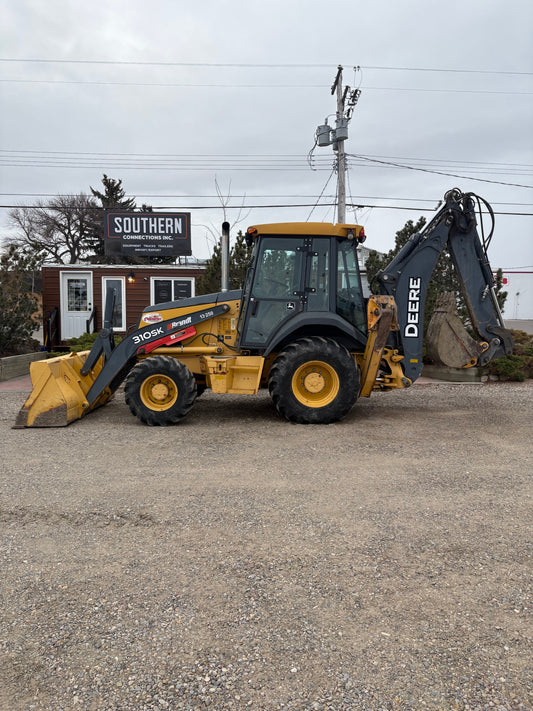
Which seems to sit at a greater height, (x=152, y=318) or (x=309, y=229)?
(x=309, y=229)

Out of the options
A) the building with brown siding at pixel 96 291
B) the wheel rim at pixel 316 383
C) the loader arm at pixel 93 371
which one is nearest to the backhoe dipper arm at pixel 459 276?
the wheel rim at pixel 316 383

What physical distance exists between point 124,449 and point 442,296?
5.29 metres

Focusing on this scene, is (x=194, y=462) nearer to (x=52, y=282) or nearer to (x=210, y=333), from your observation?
(x=210, y=333)

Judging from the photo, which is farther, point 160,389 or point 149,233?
point 149,233

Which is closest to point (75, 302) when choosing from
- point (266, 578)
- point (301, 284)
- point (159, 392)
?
point (159, 392)

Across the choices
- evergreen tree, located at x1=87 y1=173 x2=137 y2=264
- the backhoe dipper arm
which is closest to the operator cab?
the backhoe dipper arm

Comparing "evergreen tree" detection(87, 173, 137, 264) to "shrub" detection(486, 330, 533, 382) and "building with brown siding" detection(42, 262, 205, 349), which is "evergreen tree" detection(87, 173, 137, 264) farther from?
"shrub" detection(486, 330, 533, 382)

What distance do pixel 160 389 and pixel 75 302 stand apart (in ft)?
33.6

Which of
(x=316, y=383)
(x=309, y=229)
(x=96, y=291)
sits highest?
(x=309, y=229)

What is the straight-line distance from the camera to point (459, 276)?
25.6 ft

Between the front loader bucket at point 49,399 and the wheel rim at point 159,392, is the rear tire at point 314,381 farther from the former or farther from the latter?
the front loader bucket at point 49,399

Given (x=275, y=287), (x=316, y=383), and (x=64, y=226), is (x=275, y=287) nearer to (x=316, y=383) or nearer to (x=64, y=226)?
(x=316, y=383)

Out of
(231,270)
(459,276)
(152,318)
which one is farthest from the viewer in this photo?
(231,270)

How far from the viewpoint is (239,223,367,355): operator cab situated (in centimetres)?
720
